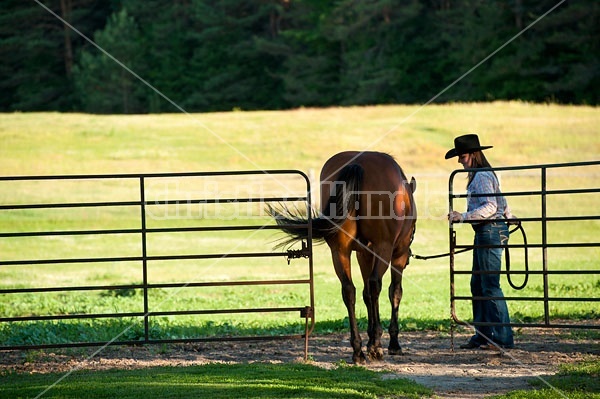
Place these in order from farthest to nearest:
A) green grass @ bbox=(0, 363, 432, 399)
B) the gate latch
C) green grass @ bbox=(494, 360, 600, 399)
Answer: the gate latch → green grass @ bbox=(0, 363, 432, 399) → green grass @ bbox=(494, 360, 600, 399)

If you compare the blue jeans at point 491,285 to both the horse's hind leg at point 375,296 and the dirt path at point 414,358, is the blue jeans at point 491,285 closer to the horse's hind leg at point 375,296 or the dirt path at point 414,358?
the dirt path at point 414,358

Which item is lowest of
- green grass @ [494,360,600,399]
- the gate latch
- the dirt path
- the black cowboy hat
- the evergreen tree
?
the dirt path

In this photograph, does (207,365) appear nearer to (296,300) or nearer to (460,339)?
(460,339)

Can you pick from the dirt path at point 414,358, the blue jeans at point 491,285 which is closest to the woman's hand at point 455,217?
the blue jeans at point 491,285

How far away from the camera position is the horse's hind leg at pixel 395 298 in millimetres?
8781

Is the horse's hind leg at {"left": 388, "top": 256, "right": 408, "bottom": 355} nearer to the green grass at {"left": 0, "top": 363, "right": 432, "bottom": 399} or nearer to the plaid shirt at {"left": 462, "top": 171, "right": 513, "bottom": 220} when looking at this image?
the plaid shirt at {"left": 462, "top": 171, "right": 513, "bottom": 220}

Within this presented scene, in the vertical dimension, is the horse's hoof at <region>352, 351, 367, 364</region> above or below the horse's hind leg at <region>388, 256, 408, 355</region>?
below

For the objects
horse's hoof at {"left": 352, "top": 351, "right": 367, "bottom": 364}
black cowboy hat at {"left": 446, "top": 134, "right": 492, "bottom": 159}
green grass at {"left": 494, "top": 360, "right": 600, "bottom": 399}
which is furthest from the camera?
black cowboy hat at {"left": 446, "top": 134, "right": 492, "bottom": 159}

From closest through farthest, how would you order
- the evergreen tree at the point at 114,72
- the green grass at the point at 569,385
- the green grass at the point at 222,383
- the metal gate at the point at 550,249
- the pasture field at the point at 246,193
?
1. the green grass at the point at 569,385
2. the green grass at the point at 222,383
3. the metal gate at the point at 550,249
4. the pasture field at the point at 246,193
5. the evergreen tree at the point at 114,72

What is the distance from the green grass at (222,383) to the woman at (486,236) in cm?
198

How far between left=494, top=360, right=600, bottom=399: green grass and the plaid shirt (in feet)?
6.36

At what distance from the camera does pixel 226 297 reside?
15812 mm

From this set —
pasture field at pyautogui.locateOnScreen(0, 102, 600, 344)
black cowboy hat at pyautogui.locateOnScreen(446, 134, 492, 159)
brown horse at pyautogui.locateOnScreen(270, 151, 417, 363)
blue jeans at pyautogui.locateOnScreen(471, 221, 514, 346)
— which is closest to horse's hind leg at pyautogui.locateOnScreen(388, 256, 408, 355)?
brown horse at pyautogui.locateOnScreen(270, 151, 417, 363)

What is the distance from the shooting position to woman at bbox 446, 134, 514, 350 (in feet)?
29.3
